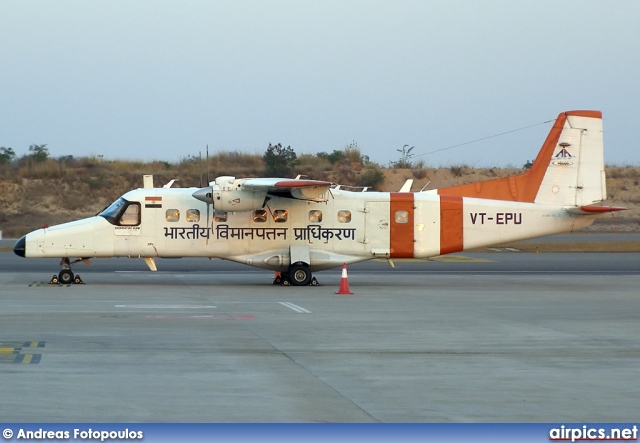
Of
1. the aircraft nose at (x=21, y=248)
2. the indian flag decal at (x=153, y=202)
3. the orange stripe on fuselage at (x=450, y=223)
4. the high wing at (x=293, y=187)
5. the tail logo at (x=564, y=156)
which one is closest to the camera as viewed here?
the high wing at (x=293, y=187)

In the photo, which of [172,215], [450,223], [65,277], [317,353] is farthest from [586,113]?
[317,353]

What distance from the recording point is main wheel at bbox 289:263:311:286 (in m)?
25.4

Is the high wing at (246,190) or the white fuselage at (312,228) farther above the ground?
the high wing at (246,190)

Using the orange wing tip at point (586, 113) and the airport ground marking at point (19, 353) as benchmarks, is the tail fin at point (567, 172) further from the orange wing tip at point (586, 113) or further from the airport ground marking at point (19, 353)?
the airport ground marking at point (19, 353)

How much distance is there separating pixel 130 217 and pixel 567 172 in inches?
487

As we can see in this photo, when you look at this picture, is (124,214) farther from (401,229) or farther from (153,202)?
(401,229)

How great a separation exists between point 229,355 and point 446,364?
9.67 feet

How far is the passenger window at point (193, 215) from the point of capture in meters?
25.5

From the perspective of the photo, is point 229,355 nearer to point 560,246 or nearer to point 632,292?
point 632,292

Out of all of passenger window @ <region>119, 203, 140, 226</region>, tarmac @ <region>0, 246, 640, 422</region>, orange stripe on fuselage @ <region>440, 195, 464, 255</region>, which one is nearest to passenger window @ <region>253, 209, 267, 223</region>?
tarmac @ <region>0, 246, 640, 422</region>

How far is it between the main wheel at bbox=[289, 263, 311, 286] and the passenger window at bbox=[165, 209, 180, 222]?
3436 mm

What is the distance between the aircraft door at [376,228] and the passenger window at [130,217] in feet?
20.7

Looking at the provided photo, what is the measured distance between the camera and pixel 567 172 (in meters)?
26.1

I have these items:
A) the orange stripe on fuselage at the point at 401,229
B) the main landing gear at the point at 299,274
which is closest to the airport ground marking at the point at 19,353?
the main landing gear at the point at 299,274
